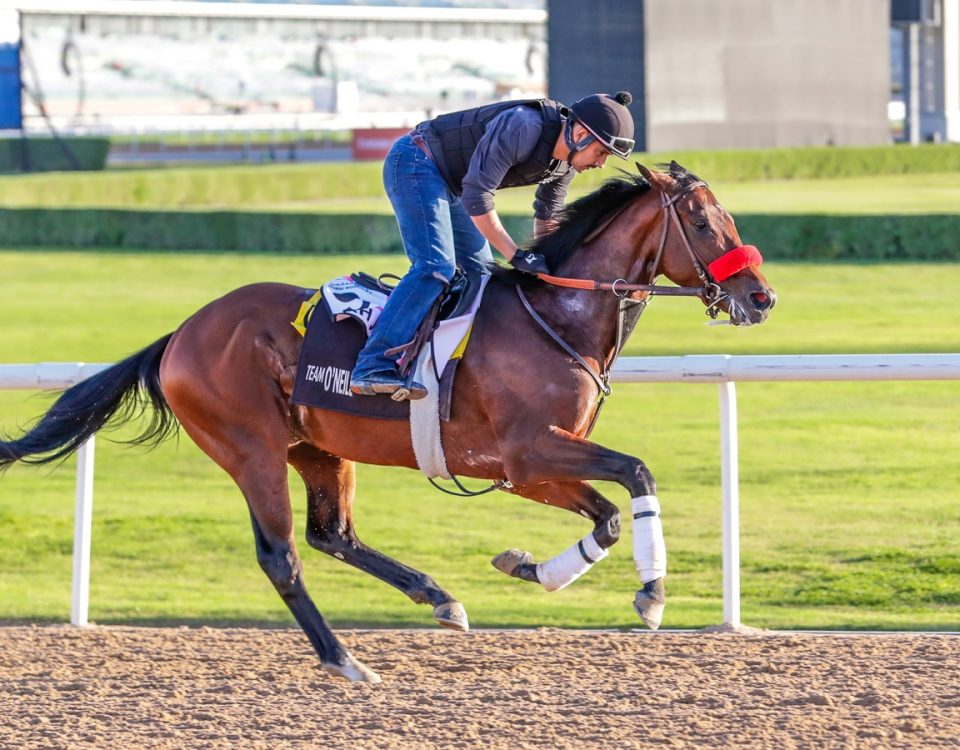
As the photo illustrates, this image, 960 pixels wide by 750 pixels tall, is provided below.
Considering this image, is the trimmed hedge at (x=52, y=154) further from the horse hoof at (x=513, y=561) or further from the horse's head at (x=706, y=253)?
the horse's head at (x=706, y=253)

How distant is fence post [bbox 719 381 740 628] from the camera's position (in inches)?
208

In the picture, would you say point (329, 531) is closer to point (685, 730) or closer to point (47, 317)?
point (685, 730)

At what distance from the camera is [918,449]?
8891mm

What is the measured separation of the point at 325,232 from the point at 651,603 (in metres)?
15.2

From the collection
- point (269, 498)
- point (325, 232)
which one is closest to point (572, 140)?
point (269, 498)

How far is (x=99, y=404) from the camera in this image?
205 inches

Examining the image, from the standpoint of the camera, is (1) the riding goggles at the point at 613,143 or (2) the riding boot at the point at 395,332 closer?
(1) the riding goggles at the point at 613,143

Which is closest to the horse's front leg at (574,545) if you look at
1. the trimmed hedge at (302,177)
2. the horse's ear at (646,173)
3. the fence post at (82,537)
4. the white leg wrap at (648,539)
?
the white leg wrap at (648,539)

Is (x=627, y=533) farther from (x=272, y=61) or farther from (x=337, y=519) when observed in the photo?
(x=272, y=61)

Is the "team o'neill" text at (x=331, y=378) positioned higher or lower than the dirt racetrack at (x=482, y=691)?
higher

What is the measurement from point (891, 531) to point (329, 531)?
3.08 metres

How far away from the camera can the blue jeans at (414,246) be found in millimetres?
4676

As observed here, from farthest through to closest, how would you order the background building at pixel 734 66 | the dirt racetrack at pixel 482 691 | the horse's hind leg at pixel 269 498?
the background building at pixel 734 66, the horse's hind leg at pixel 269 498, the dirt racetrack at pixel 482 691

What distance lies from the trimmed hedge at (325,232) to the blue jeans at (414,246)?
10.0m
